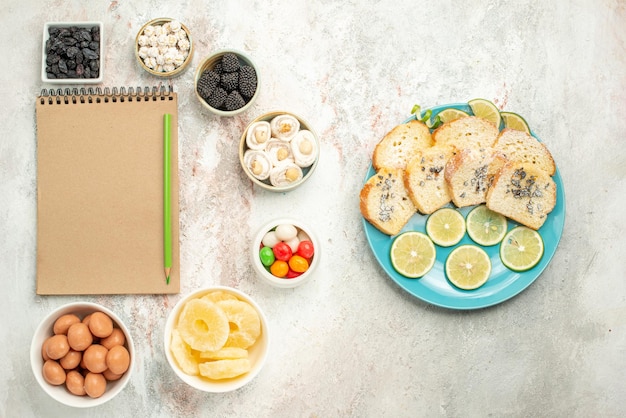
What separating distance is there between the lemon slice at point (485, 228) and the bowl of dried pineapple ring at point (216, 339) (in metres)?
0.63

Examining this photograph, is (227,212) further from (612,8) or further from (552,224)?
(612,8)

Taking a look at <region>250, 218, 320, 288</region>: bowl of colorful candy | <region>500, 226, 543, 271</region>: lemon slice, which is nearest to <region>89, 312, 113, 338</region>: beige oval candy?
<region>250, 218, 320, 288</region>: bowl of colorful candy

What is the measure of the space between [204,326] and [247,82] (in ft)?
2.21

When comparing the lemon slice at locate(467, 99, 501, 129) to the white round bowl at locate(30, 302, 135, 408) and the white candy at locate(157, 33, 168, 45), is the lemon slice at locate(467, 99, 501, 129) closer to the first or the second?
the white candy at locate(157, 33, 168, 45)

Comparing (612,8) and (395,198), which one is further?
(612,8)

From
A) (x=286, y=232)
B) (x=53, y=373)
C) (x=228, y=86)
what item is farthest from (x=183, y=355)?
(x=228, y=86)

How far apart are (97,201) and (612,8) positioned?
164 centimetres

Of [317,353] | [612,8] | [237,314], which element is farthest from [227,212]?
[612,8]

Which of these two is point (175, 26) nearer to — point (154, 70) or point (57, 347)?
point (154, 70)

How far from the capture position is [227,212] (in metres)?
1.83

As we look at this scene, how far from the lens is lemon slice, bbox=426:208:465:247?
177cm

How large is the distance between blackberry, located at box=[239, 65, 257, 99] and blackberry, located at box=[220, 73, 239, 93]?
0.6 inches

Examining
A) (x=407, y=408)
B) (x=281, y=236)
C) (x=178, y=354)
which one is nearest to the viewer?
(x=178, y=354)

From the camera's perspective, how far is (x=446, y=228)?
1769 millimetres
